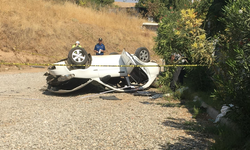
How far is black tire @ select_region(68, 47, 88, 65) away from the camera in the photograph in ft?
33.1

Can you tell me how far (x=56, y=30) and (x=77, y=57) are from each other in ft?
56.7

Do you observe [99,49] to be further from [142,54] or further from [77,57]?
[77,57]

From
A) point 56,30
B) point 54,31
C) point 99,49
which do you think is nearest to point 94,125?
point 99,49

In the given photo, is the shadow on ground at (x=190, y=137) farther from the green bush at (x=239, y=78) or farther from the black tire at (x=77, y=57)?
the black tire at (x=77, y=57)

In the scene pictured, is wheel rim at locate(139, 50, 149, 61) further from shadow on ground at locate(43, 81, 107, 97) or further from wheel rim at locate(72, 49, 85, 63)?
wheel rim at locate(72, 49, 85, 63)

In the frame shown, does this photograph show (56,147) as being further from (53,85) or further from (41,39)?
(41,39)

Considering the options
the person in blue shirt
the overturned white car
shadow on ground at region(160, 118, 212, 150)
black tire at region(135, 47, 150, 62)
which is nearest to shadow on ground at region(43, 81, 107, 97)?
the overturned white car

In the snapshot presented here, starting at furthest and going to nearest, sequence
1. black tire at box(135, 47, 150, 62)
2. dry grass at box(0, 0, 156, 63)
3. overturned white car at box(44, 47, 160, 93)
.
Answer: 1. dry grass at box(0, 0, 156, 63)
2. black tire at box(135, 47, 150, 62)
3. overturned white car at box(44, 47, 160, 93)

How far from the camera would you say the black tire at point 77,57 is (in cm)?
1010

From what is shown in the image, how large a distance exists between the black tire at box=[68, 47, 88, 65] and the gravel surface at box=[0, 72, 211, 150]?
1.29 metres

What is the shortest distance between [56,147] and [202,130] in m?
2.82

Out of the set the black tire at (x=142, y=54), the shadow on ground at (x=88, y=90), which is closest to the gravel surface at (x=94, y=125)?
the shadow on ground at (x=88, y=90)

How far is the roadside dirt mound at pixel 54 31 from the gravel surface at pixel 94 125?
590 inches

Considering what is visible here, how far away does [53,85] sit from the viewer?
34.5 ft
